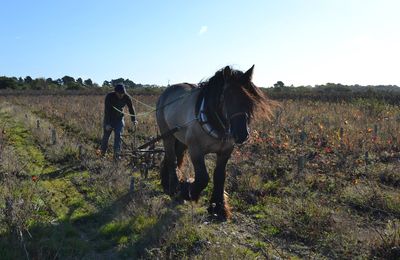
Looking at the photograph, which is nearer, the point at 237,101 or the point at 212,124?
the point at 237,101

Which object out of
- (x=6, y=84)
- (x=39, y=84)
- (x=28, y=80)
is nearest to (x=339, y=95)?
(x=39, y=84)

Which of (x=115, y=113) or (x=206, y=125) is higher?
(x=206, y=125)

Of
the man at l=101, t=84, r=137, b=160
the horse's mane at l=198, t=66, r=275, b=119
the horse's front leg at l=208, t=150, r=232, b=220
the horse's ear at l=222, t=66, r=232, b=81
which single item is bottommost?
the horse's front leg at l=208, t=150, r=232, b=220

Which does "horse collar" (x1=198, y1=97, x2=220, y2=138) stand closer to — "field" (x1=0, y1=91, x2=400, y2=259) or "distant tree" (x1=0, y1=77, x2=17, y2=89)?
"field" (x1=0, y1=91, x2=400, y2=259)

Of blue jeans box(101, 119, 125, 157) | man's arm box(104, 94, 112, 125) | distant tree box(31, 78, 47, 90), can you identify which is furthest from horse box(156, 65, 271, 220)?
distant tree box(31, 78, 47, 90)

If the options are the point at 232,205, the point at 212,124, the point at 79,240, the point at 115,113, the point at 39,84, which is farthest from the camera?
the point at 39,84

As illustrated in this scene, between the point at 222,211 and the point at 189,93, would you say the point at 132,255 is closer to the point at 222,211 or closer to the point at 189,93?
the point at 222,211

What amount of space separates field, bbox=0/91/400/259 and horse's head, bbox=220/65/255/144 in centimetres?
114

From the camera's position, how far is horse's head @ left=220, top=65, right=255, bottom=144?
4.89 metres

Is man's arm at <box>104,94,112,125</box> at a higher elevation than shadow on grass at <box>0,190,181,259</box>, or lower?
higher

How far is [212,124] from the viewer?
5.43 m

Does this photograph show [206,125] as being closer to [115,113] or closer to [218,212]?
[218,212]

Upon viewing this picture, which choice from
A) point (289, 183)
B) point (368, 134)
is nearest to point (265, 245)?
point (289, 183)

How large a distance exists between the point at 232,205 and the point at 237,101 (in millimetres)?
1914
